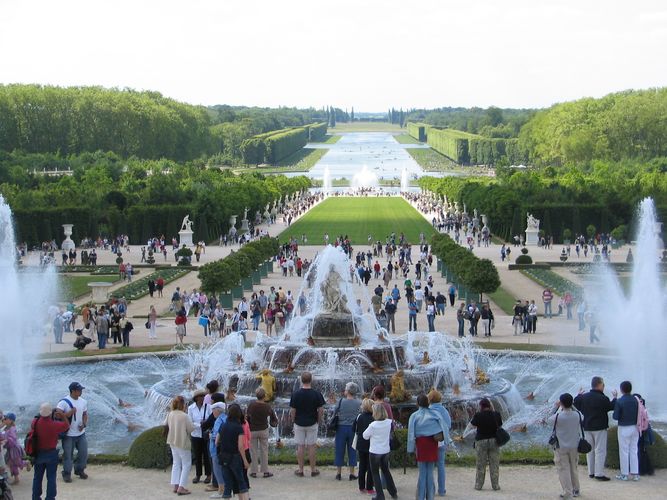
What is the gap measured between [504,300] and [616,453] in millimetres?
24122

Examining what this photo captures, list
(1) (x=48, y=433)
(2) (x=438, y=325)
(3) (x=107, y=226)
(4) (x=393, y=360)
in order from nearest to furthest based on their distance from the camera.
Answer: (1) (x=48, y=433), (4) (x=393, y=360), (2) (x=438, y=325), (3) (x=107, y=226)

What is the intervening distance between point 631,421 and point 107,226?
52456 mm

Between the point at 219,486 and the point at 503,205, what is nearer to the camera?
the point at 219,486

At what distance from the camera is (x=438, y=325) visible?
108ft

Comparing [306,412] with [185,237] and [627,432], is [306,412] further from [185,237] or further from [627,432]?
[185,237]

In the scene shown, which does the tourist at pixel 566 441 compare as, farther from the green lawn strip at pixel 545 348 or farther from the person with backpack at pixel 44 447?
the green lawn strip at pixel 545 348

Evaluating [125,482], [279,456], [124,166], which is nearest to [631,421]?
[279,456]

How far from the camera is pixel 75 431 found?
14.7 metres

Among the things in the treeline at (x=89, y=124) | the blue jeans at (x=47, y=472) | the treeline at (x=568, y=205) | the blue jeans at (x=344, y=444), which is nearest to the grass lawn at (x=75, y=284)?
the blue jeans at (x=344, y=444)

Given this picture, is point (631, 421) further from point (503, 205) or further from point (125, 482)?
point (503, 205)

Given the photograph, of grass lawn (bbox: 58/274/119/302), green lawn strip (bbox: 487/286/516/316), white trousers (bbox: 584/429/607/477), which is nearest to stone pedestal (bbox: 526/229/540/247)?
green lawn strip (bbox: 487/286/516/316)

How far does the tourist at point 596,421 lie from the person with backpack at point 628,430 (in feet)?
0.50

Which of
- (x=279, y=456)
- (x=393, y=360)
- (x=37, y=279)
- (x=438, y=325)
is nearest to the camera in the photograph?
(x=279, y=456)

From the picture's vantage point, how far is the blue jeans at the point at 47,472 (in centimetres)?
1340
